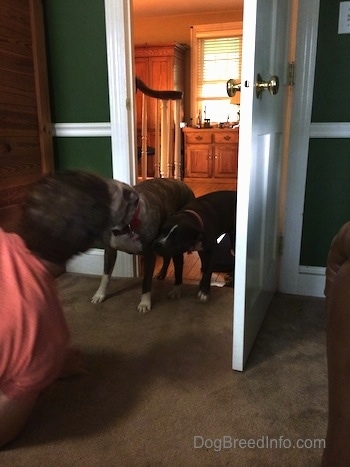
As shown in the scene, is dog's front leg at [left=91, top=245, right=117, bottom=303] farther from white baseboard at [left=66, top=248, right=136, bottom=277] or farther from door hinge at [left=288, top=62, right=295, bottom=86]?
door hinge at [left=288, top=62, right=295, bottom=86]

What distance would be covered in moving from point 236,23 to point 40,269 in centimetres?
661

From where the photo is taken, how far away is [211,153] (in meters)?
6.63

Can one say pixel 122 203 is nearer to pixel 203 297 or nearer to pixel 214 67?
pixel 203 297

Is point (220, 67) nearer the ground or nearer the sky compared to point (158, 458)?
nearer the sky

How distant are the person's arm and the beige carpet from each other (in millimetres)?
46

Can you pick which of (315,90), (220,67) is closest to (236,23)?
(220,67)

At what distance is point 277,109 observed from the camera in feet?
5.84

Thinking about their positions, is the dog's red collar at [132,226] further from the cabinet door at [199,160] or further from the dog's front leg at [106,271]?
the cabinet door at [199,160]

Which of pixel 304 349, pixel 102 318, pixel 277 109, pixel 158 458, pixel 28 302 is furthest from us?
pixel 102 318

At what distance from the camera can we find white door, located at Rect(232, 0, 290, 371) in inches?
49.6

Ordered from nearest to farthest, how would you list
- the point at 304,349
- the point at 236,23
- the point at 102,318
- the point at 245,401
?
1. the point at 245,401
2. the point at 304,349
3. the point at 102,318
4. the point at 236,23

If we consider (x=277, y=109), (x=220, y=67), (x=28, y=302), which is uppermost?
(x=220, y=67)

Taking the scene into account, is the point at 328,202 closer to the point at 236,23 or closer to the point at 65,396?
the point at 65,396

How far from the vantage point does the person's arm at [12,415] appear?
1057mm
